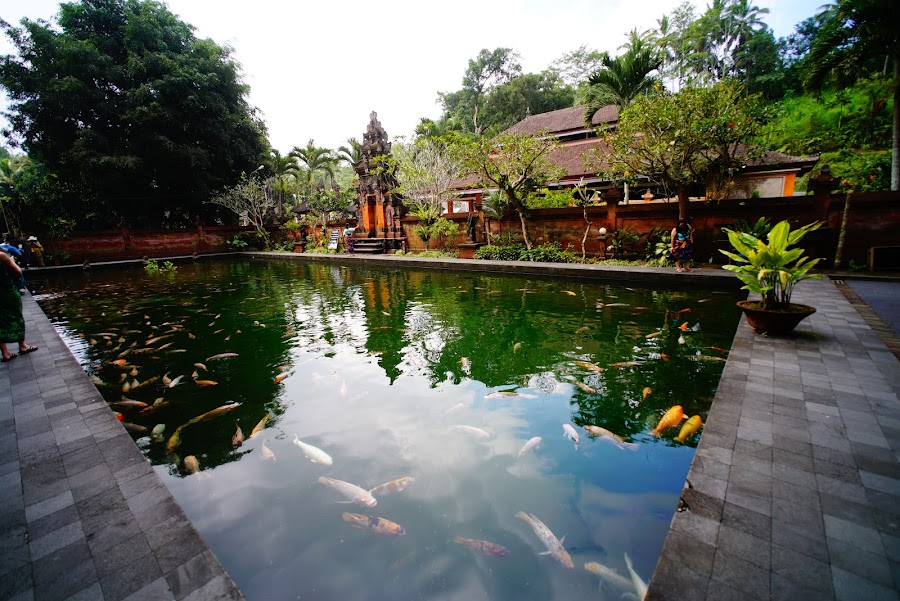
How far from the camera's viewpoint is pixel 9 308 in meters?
4.79

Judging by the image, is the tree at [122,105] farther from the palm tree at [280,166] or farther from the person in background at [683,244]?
the person in background at [683,244]

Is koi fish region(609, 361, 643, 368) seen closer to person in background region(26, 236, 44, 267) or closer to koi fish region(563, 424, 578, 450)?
koi fish region(563, 424, 578, 450)

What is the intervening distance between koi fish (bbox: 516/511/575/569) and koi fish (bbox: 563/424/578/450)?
94cm

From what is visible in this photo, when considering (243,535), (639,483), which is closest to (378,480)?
(243,535)

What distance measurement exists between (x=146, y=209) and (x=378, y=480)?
29589 millimetres

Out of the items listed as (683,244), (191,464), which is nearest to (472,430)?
(191,464)

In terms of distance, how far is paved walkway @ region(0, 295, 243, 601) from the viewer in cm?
172

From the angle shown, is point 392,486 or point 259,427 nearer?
point 392,486

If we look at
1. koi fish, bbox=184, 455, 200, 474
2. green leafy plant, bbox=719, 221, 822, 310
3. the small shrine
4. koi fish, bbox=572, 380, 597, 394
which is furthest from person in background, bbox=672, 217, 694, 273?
the small shrine

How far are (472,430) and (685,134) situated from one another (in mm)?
10327

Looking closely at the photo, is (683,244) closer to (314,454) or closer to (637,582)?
(637,582)

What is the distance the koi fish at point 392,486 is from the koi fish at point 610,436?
1.58 metres

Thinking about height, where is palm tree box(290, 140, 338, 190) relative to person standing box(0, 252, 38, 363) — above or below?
above

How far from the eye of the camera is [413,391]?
14.3 ft
